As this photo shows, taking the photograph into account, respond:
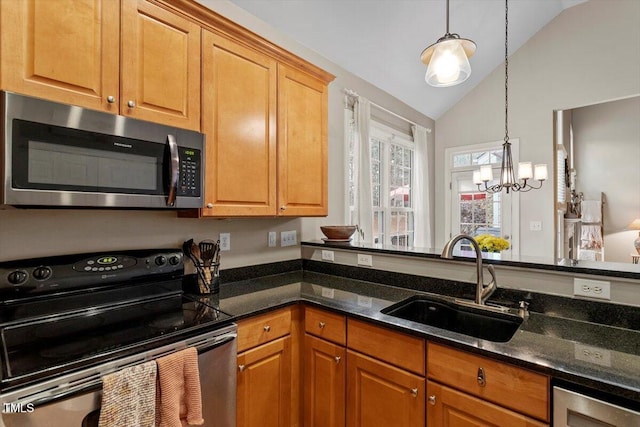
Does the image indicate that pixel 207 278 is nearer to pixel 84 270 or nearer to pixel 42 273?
pixel 84 270

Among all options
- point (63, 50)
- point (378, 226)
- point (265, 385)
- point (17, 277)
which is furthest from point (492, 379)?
point (378, 226)

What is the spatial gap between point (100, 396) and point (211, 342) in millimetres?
382

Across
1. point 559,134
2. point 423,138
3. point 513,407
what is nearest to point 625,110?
point 559,134

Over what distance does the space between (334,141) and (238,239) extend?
1349 millimetres

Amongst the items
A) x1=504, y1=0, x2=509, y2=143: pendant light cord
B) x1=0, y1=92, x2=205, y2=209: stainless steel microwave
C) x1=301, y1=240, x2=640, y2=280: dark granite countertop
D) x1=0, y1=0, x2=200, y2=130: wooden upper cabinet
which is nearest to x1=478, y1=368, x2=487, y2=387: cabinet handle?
x1=301, y1=240, x2=640, y2=280: dark granite countertop

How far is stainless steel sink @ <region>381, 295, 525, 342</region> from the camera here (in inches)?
56.9

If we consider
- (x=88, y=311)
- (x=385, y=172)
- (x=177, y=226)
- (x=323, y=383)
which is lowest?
(x=323, y=383)

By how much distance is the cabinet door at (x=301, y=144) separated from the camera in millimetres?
1987

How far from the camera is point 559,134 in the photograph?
428 cm

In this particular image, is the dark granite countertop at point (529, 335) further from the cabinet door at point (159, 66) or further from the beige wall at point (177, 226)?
the cabinet door at point (159, 66)

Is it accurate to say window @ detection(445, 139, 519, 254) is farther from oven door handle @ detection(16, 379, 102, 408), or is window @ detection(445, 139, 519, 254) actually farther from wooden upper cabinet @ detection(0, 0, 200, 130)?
oven door handle @ detection(16, 379, 102, 408)

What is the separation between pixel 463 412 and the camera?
47.0 inches

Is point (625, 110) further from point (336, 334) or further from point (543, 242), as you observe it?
point (336, 334)

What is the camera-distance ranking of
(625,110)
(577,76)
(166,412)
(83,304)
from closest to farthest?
(166,412) < (83,304) < (577,76) < (625,110)
